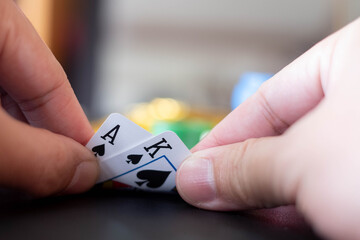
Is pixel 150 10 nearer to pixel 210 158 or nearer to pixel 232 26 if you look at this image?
pixel 232 26

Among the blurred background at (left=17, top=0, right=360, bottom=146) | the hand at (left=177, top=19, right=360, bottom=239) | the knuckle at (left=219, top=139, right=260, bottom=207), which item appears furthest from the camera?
the blurred background at (left=17, top=0, right=360, bottom=146)

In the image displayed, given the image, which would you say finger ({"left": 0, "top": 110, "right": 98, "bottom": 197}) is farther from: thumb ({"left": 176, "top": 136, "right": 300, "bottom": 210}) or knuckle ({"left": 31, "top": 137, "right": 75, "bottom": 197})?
thumb ({"left": 176, "top": 136, "right": 300, "bottom": 210})

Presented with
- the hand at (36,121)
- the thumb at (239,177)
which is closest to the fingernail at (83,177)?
the hand at (36,121)

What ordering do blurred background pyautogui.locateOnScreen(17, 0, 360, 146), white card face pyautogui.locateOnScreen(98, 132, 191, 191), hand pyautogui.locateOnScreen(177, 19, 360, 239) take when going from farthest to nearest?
1. blurred background pyautogui.locateOnScreen(17, 0, 360, 146)
2. white card face pyautogui.locateOnScreen(98, 132, 191, 191)
3. hand pyautogui.locateOnScreen(177, 19, 360, 239)

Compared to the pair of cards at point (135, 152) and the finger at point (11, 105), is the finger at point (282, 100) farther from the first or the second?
the finger at point (11, 105)

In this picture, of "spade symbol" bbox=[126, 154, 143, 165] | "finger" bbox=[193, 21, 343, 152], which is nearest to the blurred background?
"finger" bbox=[193, 21, 343, 152]

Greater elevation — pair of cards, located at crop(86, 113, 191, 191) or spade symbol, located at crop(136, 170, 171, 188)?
pair of cards, located at crop(86, 113, 191, 191)
